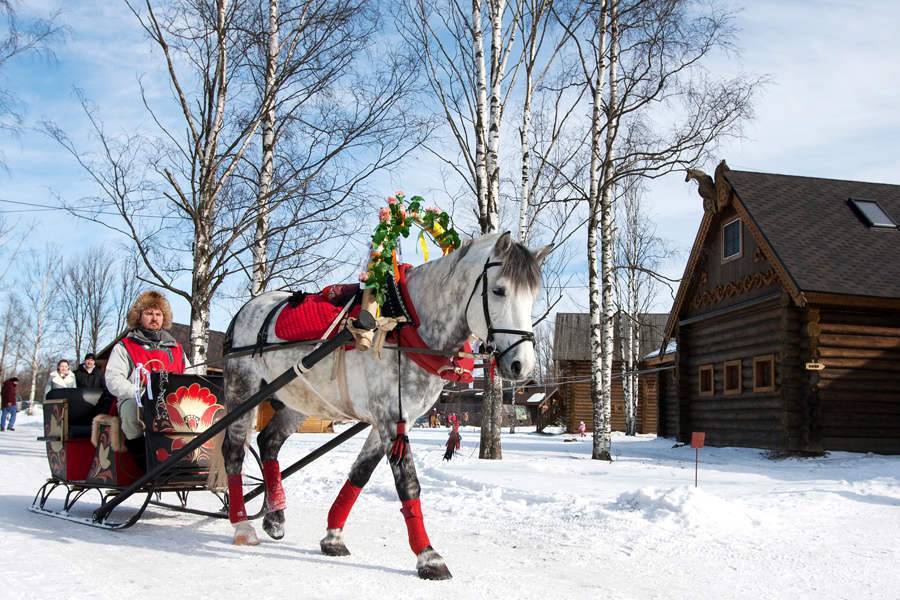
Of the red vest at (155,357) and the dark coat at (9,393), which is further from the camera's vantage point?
the dark coat at (9,393)

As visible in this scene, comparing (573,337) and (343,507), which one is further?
(573,337)

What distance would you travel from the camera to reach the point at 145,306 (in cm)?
710

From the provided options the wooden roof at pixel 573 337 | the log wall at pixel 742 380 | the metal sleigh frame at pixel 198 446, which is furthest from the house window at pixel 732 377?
the wooden roof at pixel 573 337

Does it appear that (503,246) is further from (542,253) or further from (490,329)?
(490,329)

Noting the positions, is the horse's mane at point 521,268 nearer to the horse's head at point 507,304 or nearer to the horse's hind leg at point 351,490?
the horse's head at point 507,304

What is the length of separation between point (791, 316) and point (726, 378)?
345 cm

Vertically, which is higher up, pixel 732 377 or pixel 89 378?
pixel 732 377

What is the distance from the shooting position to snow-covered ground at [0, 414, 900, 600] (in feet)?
15.2

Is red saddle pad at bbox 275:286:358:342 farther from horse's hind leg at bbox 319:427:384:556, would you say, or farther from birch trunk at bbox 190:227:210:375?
birch trunk at bbox 190:227:210:375

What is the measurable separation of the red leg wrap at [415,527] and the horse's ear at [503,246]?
1.66 meters

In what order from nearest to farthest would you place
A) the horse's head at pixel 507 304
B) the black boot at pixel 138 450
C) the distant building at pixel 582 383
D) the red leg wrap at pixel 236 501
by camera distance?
1. the horse's head at pixel 507 304
2. the red leg wrap at pixel 236 501
3. the black boot at pixel 138 450
4. the distant building at pixel 582 383

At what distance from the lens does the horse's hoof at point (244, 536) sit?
593cm

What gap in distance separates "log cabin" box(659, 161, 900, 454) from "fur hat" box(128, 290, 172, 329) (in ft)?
43.1

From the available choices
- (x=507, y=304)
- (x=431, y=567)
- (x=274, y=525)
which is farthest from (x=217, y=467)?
(x=507, y=304)
